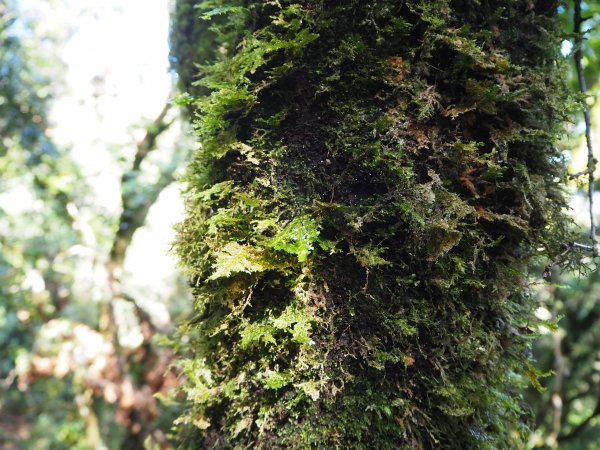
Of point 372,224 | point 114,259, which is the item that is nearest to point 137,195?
point 114,259

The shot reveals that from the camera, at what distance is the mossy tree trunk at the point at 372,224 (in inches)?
37.6

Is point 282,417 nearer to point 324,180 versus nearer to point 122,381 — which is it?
point 324,180

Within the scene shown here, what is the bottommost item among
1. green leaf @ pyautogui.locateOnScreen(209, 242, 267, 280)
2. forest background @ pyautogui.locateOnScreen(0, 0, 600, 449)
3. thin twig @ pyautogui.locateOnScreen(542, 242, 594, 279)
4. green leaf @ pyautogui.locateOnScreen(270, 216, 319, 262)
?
forest background @ pyautogui.locateOnScreen(0, 0, 600, 449)

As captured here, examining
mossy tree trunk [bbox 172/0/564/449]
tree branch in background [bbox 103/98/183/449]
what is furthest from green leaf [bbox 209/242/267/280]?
tree branch in background [bbox 103/98/183/449]

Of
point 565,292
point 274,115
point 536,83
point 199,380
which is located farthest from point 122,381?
point 565,292

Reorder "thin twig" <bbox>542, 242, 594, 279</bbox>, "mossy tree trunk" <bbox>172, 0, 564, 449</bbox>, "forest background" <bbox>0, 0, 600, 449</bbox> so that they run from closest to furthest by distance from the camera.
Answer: "mossy tree trunk" <bbox>172, 0, 564, 449</bbox> < "thin twig" <bbox>542, 242, 594, 279</bbox> < "forest background" <bbox>0, 0, 600, 449</bbox>

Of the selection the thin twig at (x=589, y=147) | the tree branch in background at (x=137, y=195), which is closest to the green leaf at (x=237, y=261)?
the thin twig at (x=589, y=147)

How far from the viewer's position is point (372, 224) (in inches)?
39.9

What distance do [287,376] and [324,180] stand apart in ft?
1.69

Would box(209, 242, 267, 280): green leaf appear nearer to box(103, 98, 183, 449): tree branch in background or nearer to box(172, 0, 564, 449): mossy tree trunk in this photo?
box(172, 0, 564, 449): mossy tree trunk

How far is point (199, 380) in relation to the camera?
1.11 metres

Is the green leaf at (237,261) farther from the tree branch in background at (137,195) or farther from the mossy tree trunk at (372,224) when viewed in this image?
the tree branch in background at (137,195)

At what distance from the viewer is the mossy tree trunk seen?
956mm

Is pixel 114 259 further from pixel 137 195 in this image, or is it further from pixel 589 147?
pixel 589 147
